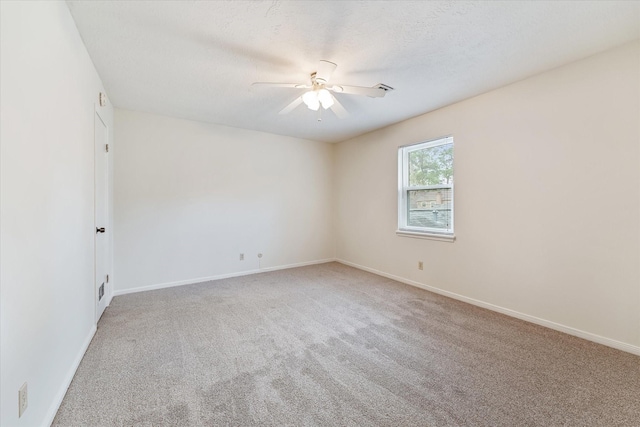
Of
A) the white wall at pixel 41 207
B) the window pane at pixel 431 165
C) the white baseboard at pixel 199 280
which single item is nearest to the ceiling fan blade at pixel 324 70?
the white wall at pixel 41 207

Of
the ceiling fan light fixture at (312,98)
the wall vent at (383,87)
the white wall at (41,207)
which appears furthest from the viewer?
the wall vent at (383,87)

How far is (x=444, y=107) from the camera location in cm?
347

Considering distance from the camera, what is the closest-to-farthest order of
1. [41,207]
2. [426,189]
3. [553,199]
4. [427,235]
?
1. [41,207]
2. [553,199]
3. [427,235]
4. [426,189]

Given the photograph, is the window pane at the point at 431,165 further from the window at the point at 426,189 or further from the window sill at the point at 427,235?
the window sill at the point at 427,235

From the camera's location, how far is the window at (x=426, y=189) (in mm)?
3584

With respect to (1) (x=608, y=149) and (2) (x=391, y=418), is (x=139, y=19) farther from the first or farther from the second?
(1) (x=608, y=149)

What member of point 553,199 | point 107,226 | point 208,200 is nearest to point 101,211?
point 107,226

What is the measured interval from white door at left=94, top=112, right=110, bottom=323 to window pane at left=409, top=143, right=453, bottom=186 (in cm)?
389

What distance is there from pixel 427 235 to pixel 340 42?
268cm

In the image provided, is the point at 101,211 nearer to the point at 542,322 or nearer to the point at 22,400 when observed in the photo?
the point at 22,400

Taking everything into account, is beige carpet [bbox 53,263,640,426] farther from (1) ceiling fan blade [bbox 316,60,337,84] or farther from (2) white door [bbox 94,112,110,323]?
(1) ceiling fan blade [bbox 316,60,337,84]

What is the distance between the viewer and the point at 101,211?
9.43ft

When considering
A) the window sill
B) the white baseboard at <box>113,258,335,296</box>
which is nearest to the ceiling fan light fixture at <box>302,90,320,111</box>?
the window sill

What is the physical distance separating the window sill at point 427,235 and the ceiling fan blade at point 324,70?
8.05 ft
